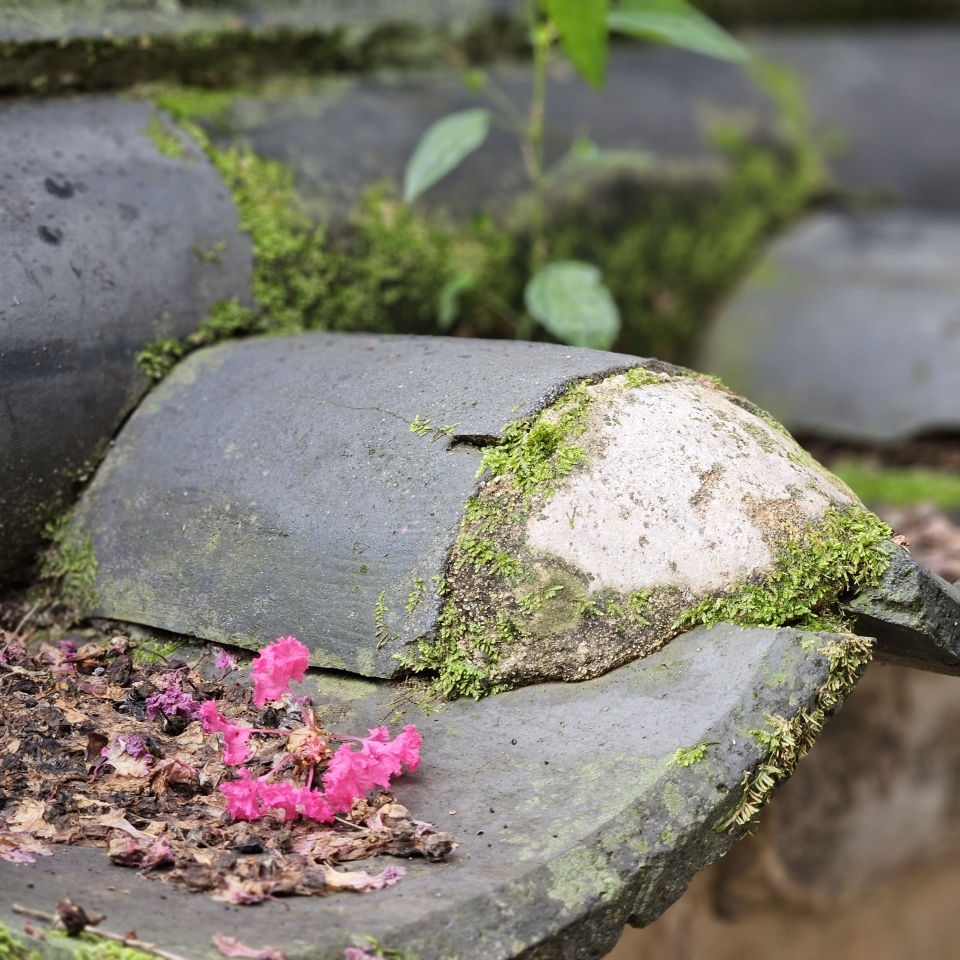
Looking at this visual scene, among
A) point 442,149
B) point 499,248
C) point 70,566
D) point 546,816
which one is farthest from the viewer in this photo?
point 499,248

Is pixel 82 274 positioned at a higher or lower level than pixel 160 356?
higher

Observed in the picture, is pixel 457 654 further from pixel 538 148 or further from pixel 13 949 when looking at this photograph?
pixel 538 148

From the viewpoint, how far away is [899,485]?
3.20m

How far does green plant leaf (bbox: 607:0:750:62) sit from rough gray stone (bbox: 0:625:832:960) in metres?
1.69

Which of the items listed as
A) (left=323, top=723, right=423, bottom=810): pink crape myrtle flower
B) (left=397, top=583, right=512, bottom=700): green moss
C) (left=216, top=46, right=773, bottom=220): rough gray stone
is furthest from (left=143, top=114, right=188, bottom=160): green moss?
(left=323, top=723, right=423, bottom=810): pink crape myrtle flower

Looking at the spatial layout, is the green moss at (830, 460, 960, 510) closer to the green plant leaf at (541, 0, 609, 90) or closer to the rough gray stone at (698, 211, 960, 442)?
the rough gray stone at (698, 211, 960, 442)

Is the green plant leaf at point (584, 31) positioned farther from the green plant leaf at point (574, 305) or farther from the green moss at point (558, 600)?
the green moss at point (558, 600)

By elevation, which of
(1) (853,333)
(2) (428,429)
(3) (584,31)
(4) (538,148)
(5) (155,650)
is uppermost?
(3) (584,31)

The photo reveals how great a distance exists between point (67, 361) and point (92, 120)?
0.66 m

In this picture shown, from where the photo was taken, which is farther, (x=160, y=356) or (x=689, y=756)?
(x=160, y=356)

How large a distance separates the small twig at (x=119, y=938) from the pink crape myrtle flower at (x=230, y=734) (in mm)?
355

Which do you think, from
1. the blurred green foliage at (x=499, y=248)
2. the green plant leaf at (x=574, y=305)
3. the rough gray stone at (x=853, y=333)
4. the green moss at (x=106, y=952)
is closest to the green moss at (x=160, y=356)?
the blurred green foliage at (x=499, y=248)

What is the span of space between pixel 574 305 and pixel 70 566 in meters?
1.26

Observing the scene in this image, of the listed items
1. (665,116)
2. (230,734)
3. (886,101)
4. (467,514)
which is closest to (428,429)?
(467,514)
